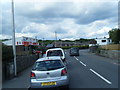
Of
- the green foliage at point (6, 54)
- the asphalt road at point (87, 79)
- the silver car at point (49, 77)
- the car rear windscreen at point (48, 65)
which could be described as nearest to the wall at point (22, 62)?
the asphalt road at point (87, 79)

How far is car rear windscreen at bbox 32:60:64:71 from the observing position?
6.65 m

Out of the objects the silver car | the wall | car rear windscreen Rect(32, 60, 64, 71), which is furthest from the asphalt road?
car rear windscreen Rect(32, 60, 64, 71)

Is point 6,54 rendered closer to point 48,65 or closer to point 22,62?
point 22,62

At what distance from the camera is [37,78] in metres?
6.48

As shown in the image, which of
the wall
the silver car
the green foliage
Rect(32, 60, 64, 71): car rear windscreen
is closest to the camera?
the silver car

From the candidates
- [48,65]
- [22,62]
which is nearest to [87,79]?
[48,65]

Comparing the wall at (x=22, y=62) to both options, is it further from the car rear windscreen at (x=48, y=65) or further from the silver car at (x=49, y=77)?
the silver car at (x=49, y=77)

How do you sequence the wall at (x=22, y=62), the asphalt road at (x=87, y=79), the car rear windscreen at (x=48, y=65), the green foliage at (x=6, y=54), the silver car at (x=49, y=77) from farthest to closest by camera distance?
the wall at (x=22, y=62), the green foliage at (x=6, y=54), the asphalt road at (x=87, y=79), the car rear windscreen at (x=48, y=65), the silver car at (x=49, y=77)

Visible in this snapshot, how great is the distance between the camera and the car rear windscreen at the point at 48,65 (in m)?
6.65

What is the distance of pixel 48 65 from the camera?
682cm

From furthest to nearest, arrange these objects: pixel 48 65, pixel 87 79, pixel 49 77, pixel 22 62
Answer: pixel 22 62 < pixel 87 79 < pixel 48 65 < pixel 49 77

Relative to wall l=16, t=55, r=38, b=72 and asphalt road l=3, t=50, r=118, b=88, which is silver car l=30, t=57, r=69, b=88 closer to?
asphalt road l=3, t=50, r=118, b=88

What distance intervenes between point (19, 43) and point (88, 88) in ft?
67.9

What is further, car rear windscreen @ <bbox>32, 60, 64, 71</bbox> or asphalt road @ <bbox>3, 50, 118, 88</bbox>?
asphalt road @ <bbox>3, 50, 118, 88</bbox>
